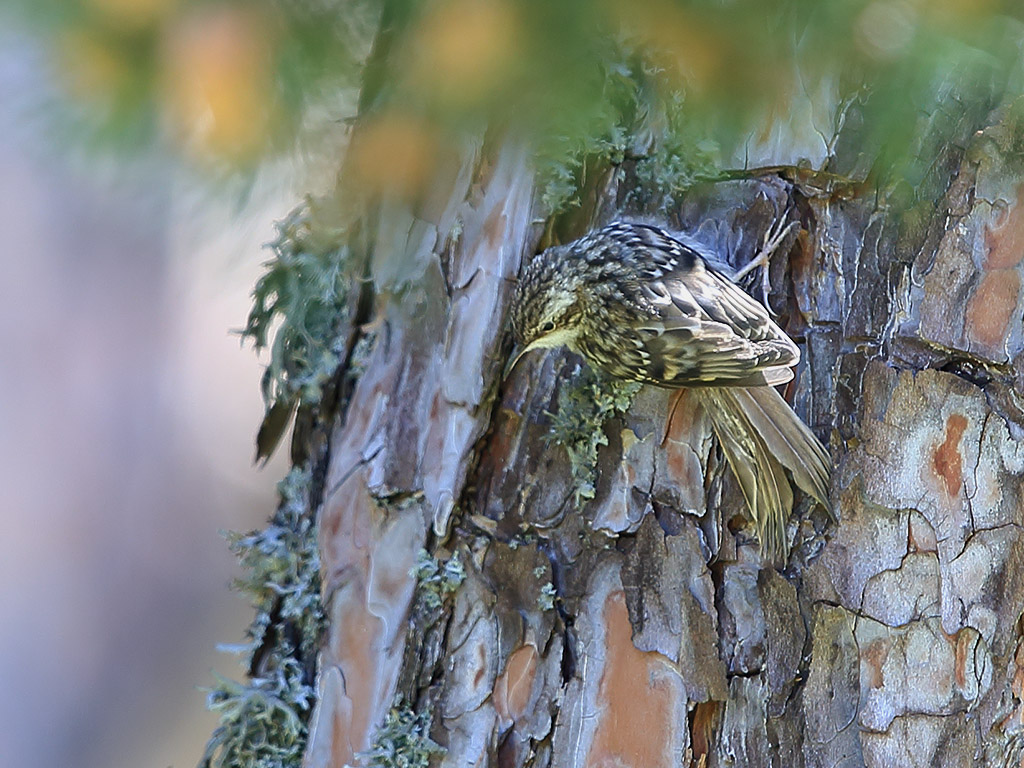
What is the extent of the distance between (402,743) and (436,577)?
29 centimetres

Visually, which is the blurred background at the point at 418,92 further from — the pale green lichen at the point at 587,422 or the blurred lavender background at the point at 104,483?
the blurred lavender background at the point at 104,483

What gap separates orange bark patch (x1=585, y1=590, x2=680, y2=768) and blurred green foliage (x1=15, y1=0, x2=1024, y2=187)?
91 centimetres

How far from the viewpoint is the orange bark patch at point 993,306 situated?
1520 millimetres

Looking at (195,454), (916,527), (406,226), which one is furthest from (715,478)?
(195,454)

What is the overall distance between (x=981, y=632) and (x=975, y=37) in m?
1.06

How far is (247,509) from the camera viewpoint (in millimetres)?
4449

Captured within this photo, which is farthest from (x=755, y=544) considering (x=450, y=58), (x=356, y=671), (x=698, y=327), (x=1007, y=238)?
(x=450, y=58)

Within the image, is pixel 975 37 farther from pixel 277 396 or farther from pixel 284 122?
pixel 277 396

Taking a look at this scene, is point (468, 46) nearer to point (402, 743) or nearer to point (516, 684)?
point (516, 684)

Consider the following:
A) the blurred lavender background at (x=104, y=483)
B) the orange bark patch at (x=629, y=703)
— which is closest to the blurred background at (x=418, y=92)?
the orange bark patch at (x=629, y=703)

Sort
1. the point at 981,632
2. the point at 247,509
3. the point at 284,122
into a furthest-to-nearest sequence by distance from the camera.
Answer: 1. the point at 247,509
2. the point at 981,632
3. the point at 284,122

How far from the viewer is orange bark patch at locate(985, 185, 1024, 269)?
1522 millimetres

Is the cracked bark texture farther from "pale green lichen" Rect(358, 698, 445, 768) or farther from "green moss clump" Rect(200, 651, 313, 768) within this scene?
"green moss clump" Rect(200, 651, 313, 768)

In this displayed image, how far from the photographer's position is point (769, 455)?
1492mm
